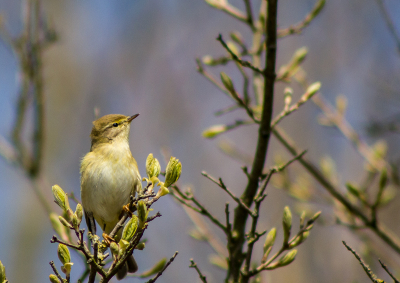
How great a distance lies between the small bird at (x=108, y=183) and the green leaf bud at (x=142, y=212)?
1.64m

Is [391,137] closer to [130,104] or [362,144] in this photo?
[362,144]

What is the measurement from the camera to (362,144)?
365cm

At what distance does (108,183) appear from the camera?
3.45 m

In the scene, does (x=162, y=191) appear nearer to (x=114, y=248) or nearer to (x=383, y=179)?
(x=114, y=248)

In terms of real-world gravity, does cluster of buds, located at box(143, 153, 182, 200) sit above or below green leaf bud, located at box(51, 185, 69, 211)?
below

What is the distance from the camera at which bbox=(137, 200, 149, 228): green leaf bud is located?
1812 millimetres

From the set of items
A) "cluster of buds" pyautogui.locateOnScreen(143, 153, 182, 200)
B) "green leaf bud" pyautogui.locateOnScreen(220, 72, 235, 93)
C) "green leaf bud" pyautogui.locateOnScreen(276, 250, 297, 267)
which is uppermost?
"green leaf bud" pyautogui.locateOnScreen(220, 72, 235, 93)

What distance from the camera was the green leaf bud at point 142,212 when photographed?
5.94 ft

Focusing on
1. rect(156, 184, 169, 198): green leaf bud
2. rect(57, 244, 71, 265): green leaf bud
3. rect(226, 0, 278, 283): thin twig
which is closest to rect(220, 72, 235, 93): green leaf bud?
rect(226, 0, 278, 283): thin twig

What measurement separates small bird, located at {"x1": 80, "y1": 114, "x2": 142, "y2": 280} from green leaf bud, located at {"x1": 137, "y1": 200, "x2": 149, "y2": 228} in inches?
64.7

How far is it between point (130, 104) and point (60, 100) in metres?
2.85

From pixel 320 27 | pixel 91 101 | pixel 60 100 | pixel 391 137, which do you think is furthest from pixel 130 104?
pixel 391 137

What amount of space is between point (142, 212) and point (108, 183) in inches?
67.1

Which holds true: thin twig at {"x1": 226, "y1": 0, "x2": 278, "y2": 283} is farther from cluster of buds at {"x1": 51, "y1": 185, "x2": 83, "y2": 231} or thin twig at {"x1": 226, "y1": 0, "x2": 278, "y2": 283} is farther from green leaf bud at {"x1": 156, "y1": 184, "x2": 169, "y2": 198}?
cluster of buds at {"x1": 51, "y1": 185, "x2": 83, "y2": 231}
